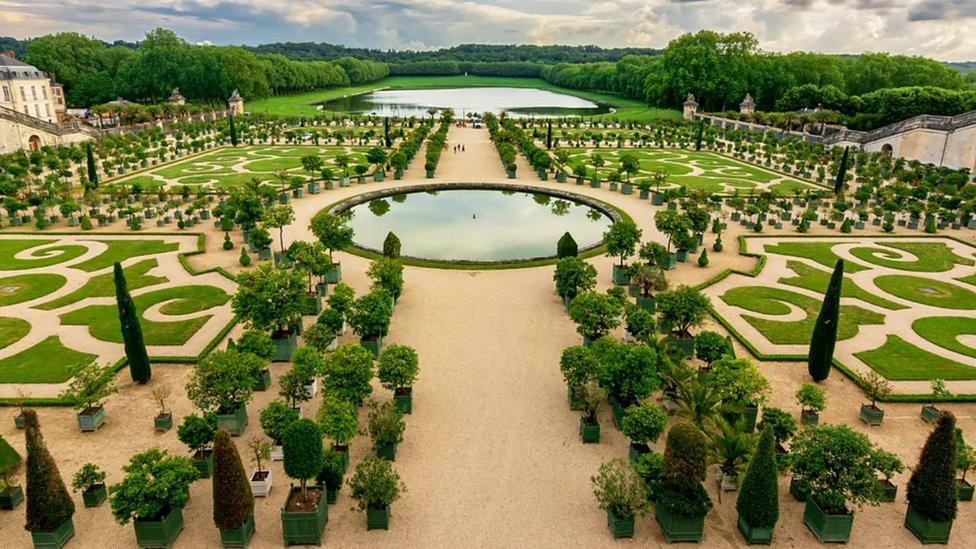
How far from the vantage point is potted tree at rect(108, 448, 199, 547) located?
14.4 metres

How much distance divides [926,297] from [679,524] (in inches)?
990

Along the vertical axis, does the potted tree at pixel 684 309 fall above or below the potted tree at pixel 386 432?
above

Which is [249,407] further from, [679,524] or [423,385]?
[679,524]

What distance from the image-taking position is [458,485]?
56.4 ft

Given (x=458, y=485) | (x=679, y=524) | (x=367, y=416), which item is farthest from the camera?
(x=367, y=416)

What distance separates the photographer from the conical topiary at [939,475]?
48.0 ft

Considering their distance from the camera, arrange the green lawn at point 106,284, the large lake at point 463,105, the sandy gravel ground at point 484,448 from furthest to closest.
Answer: the large lake at point 463,105, the green lawn at point 106,284, the sandy gravel ground at point 484,448

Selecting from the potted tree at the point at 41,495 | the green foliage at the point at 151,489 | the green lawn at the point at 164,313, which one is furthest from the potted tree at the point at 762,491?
the green lawn at the point at 164,313

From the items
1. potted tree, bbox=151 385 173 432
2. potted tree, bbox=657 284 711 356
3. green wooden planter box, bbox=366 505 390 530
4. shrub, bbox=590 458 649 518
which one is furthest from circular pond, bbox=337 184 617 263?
green wooden planter box, bbox=366 505 390 530

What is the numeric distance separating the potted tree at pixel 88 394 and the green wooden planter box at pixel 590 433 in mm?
15586


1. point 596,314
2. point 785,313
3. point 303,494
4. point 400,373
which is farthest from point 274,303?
point 785,313

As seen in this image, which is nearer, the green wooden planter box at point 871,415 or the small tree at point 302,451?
the small tree at point 302,451

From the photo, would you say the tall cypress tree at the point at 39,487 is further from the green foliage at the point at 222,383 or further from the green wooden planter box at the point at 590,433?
the green wooden planter box at the point at 590,433

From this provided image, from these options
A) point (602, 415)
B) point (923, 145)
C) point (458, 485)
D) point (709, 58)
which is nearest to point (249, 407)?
point (458, 485)
